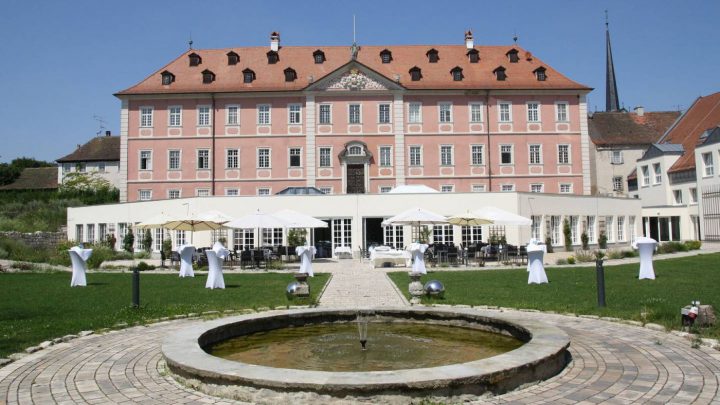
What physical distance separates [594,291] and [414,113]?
28.8 meters

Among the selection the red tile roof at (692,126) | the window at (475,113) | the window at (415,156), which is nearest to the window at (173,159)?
the window at (415,156)

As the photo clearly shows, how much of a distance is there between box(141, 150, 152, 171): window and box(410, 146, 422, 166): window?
18813mm

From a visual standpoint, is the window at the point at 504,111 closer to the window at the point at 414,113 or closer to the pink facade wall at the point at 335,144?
the pink facade wall at the point at 335,144

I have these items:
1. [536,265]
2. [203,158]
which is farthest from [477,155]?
[536,265]

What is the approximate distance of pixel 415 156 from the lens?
133 ft

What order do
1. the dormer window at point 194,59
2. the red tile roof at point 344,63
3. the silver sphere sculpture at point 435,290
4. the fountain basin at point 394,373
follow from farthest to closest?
the dormer window at point 194,59, the red tile roof at point 344,63, the silver sphere sculpture at point 435,290, the fountain basin at point 394,373

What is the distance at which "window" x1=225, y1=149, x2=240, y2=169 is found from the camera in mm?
40594

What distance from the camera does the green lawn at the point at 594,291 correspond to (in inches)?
404

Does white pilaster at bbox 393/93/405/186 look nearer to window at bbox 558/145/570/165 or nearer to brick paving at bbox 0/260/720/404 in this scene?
window at bbox 558/145/570/165

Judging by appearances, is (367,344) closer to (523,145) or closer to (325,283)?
(325,283)

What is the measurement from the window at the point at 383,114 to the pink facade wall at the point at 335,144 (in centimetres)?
32

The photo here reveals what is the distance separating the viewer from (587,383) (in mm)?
5703

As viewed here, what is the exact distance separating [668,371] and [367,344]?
3.72 m

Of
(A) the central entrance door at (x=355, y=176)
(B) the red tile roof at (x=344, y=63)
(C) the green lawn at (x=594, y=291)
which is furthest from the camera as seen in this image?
(B) the red tile roof at (x=344, y=63)
